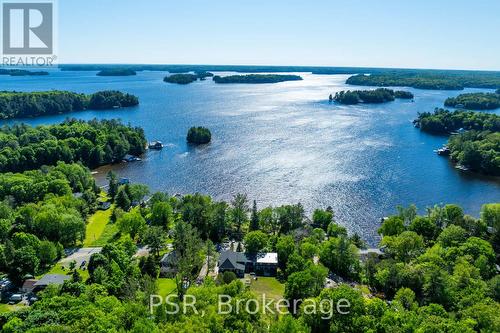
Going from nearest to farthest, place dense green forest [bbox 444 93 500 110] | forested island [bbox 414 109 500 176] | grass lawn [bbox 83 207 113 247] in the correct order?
1. grass lawn [bbox 83 207 113 247]
2. forested island [bbox 414 109 500 176]
3. dense green forest [bbox 444 93 500 110]

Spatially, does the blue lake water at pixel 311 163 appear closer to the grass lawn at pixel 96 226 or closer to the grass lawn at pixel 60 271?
the grass lawn at pixel 96 226

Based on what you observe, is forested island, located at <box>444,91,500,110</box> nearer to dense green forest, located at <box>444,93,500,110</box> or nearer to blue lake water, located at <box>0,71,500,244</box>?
dense green forest, located at <box>444,93,500,110</box>

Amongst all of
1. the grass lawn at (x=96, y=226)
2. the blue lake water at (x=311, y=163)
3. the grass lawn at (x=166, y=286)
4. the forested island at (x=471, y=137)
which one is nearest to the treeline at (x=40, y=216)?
the grass lawn at (x=96, y=226)

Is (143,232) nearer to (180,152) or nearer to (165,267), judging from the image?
(165,267)

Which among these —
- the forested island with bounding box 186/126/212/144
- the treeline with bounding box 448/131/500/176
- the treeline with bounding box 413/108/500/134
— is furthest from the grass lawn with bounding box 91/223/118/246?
the treeline with bounding box 413/108/500/134

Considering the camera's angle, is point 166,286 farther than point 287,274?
No

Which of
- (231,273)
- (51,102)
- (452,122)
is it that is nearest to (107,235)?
(231,273)

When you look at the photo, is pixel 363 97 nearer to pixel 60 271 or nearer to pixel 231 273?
pixel 231 273
